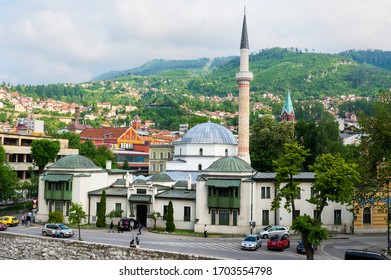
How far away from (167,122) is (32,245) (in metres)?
145

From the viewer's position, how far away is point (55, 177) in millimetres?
43562

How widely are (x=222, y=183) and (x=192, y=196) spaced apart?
12.4ft

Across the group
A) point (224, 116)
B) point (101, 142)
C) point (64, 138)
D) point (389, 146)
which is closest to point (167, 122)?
point (224, 116)

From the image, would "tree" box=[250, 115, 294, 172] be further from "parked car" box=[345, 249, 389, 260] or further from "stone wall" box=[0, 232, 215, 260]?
"parked car" box=[345, 249, 389, 260]

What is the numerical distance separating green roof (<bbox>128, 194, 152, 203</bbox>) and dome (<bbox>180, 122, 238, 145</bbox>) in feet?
44.5

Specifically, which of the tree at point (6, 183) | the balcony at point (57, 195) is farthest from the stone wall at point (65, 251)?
the tree at point (6, 183)

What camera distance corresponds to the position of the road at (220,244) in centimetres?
2933

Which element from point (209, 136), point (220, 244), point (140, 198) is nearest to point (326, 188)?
point (220, 244)

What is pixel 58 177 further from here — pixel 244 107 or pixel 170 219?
pixel 244 107

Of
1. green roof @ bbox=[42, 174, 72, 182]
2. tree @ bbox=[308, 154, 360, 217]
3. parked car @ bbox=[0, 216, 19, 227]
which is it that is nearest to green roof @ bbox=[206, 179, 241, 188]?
tree @ bbox=[308, 154, 360, 217]

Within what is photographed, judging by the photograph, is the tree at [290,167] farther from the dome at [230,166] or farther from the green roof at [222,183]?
the dome at [230,166]

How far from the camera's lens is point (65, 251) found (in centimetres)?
3114

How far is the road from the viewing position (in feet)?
96.2

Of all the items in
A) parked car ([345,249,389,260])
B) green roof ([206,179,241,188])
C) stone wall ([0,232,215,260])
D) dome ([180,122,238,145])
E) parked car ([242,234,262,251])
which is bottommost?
stone wall ([0,232,215,260])
